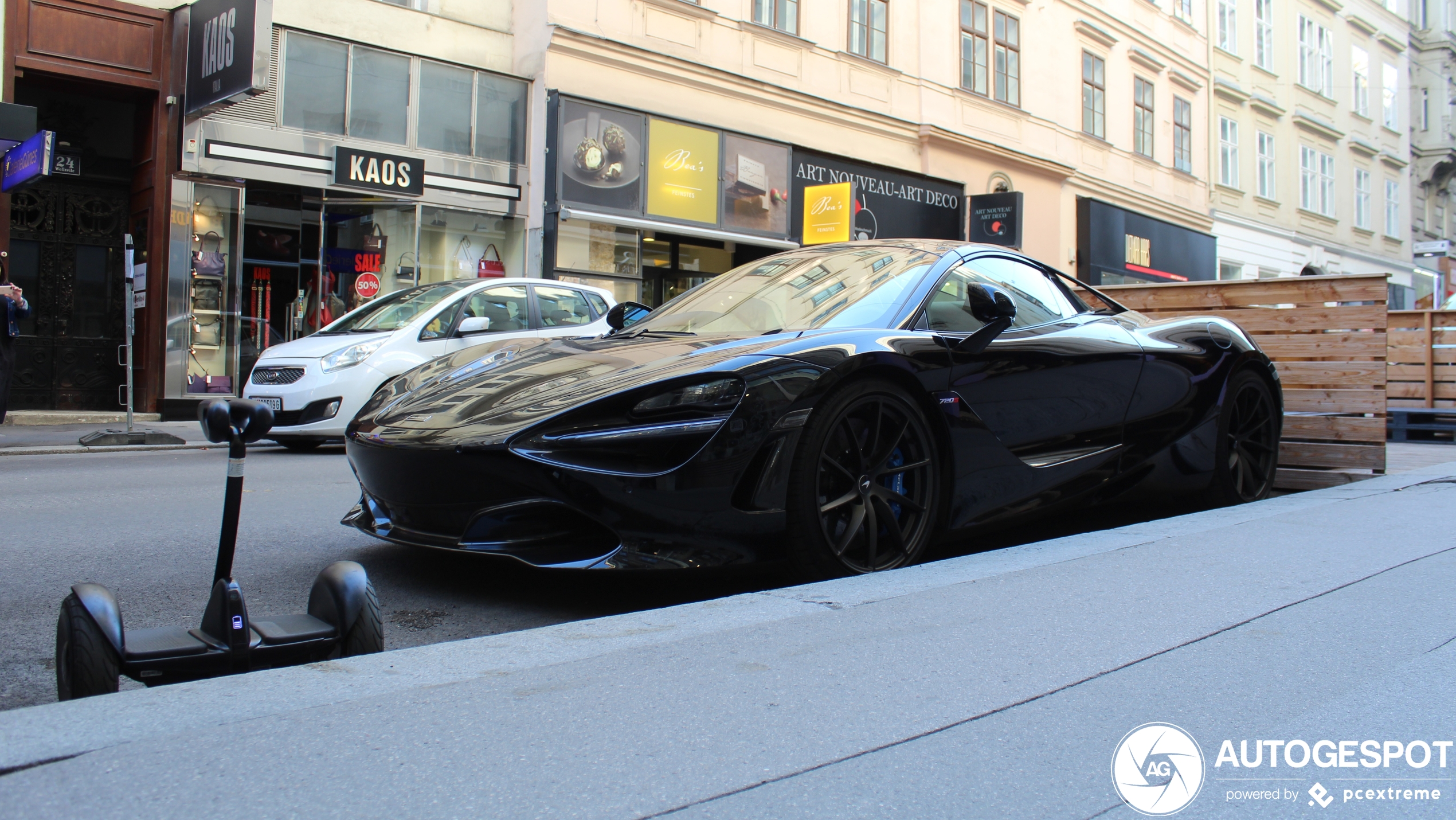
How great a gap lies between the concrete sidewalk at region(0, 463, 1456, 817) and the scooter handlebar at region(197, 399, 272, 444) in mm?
488

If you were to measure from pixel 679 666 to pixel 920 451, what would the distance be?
164cm

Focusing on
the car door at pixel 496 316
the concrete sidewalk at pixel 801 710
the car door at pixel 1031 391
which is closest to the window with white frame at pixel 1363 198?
the car door at pixel 496 316

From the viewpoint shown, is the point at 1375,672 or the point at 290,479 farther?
the point at 290,479

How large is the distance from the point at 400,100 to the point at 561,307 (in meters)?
5.39

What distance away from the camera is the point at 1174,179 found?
1067 inches

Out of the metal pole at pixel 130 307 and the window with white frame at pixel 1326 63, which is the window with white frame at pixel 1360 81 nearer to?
the window with white frame at pixel 1326 63

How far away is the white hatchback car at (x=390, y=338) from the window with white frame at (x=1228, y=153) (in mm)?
23611

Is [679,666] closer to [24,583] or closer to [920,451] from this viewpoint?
[920,451]

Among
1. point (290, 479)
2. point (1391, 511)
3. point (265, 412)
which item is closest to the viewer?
point (265, 412)

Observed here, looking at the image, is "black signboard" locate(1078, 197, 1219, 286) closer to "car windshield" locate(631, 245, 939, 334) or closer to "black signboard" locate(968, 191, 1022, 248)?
"black signboard" locate(968, 191, 1022, 248)

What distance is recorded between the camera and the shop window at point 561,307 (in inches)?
403

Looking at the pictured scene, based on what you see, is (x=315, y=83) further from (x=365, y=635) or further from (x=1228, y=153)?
→ (x=1228, y=153)

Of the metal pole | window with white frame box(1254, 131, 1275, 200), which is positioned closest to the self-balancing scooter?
the metal pole

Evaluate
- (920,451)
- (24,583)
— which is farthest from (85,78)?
(920,451)
